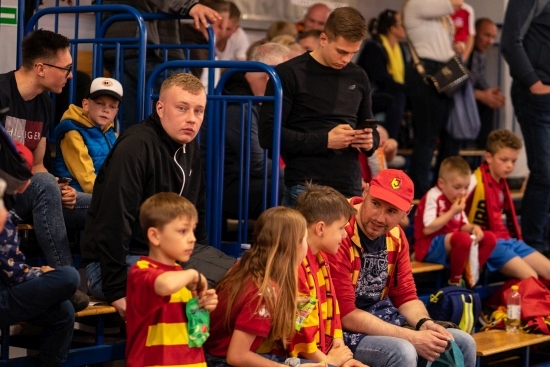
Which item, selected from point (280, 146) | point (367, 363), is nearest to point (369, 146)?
point (280, 146)

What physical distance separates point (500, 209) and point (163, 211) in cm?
341

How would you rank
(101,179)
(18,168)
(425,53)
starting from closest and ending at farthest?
(18,168), (101,179), (425,53)

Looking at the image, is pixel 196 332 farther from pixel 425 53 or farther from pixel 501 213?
pixel 425 53

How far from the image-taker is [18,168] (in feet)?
11.1

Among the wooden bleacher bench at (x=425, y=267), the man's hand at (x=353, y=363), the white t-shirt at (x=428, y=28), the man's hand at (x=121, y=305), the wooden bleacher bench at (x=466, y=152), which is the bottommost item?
the man's hand at (x=353, y=363)

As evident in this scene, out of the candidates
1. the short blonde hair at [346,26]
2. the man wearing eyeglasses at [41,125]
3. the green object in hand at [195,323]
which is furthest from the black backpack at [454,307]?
the green object in hand at [195,323]

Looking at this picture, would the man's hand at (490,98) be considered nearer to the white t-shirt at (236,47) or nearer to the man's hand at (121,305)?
the white t-shirt at (236,47)

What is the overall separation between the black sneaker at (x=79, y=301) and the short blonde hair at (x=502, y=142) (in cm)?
327

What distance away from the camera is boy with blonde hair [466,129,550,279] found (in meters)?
6.19

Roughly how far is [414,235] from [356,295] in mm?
1872

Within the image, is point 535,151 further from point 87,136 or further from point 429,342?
point 87,136

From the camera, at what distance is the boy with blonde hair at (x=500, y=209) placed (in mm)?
6191

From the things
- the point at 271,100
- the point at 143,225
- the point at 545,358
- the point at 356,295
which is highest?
the point at 271,100

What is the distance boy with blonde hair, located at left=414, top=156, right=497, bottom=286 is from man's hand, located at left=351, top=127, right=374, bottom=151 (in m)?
1.36
